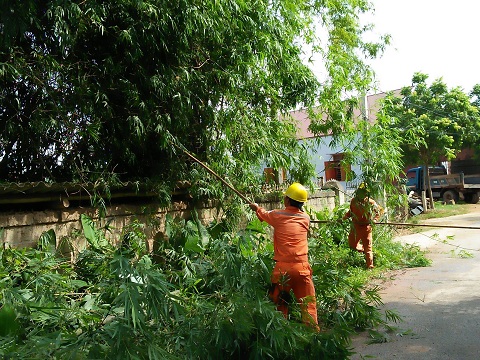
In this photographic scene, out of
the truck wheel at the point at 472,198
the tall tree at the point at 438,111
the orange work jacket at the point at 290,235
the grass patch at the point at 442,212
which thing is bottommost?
the grass patch at the point at 442,212

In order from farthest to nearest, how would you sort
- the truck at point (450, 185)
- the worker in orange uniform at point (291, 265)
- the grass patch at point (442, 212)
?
the truck at point (450, 185), the grass patch at point (442, 212), the worker in orange uniform at point (291, 265)

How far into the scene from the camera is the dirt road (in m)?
4.16

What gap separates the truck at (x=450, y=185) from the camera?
79.1ft

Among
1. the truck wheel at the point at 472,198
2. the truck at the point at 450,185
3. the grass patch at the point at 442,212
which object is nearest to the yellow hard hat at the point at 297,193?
the grass patch at the point at 442,212

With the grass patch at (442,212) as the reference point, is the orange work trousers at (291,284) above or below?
above

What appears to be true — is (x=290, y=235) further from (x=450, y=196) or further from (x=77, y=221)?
(x=450, y=196)

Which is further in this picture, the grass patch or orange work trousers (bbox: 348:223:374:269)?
the grass patch

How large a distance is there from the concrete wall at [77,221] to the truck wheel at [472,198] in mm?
21561

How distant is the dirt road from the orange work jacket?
107 centimetres

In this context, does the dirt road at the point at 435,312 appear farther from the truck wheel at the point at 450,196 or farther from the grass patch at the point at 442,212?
the truck wheel at the point at 450,196

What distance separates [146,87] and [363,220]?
4166 mm

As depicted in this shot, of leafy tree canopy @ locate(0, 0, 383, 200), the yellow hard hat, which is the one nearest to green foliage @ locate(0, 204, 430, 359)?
the yellow hard hat

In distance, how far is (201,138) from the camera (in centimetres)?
658

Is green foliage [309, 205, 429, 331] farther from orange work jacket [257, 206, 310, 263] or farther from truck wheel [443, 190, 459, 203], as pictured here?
truck wheel [443, 190, 459, 203]
